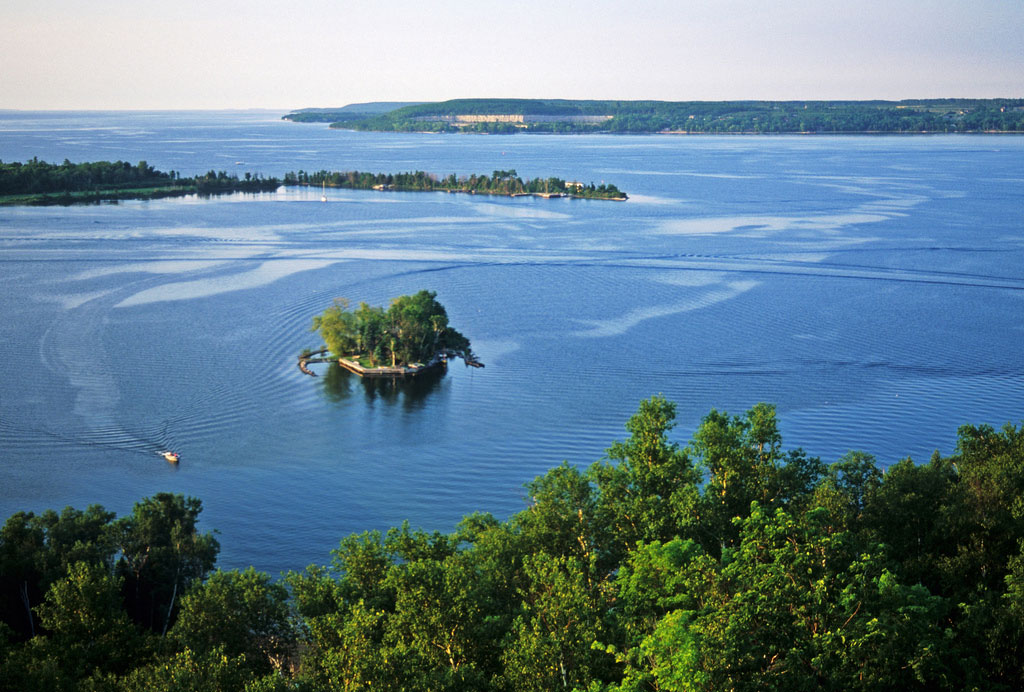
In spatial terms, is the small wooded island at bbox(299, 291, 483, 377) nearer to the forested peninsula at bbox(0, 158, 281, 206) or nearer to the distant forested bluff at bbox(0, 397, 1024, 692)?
the distant forested bluff at bbox(0, 397, 1024, 692)

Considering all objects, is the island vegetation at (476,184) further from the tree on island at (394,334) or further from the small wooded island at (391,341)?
the small wooded island at (391,341)

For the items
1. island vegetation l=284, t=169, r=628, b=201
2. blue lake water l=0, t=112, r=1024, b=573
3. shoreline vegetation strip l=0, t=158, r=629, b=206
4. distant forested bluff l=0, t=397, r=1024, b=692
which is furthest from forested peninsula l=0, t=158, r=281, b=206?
distant forested bluff l=0, t=397, r=1024, b=692

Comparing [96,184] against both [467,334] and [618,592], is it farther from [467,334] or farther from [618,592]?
[618,592]

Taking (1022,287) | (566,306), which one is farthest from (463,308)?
(1022,287)

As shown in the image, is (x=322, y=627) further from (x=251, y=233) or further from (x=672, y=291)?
(x=251, y=233)

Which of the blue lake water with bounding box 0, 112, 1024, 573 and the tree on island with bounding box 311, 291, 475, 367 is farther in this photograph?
the tree on island with bounding box 311, 291, 475, 367

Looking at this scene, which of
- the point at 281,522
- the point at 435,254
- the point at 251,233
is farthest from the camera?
the point at 251,233

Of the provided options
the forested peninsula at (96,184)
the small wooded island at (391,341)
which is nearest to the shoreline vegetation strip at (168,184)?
the forested peninsula at (96,184)
